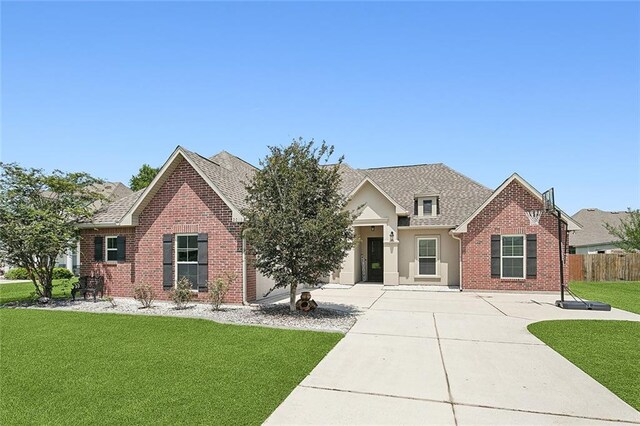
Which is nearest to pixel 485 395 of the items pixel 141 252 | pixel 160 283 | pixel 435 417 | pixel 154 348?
pixel 435 417

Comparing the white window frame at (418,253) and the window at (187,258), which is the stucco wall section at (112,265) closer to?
the window at (187,258)

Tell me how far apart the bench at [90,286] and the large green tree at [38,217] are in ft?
3.25

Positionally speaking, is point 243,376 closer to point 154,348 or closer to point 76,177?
point 154,348

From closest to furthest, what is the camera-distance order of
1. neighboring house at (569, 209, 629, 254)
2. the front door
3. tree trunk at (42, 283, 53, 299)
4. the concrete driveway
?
the concrete driveway, tree trunk at (42, 283, 53, 299), the front door, neighboring house at (569, 209, 629, 254)

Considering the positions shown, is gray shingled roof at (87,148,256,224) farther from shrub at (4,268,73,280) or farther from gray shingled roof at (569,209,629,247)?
gray shingled roof at (569,209,629,247)

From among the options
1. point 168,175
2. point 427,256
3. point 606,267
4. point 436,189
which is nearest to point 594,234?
point 606,267

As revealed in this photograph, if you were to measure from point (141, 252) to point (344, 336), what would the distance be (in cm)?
963

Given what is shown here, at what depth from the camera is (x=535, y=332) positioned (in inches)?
335

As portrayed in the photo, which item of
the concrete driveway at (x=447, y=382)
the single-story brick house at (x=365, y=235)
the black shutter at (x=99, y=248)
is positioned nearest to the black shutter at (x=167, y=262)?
the single-story brick house at (x=365, y=235)

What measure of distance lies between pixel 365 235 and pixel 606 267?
48.6ft

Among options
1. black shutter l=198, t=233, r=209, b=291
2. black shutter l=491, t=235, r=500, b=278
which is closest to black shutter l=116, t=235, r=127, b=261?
black shutter l=198, t=233, r=209, b=291

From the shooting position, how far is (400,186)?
70.9 ft

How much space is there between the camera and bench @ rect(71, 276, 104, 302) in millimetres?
13475

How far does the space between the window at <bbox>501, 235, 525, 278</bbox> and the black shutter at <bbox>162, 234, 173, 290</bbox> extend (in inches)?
556
